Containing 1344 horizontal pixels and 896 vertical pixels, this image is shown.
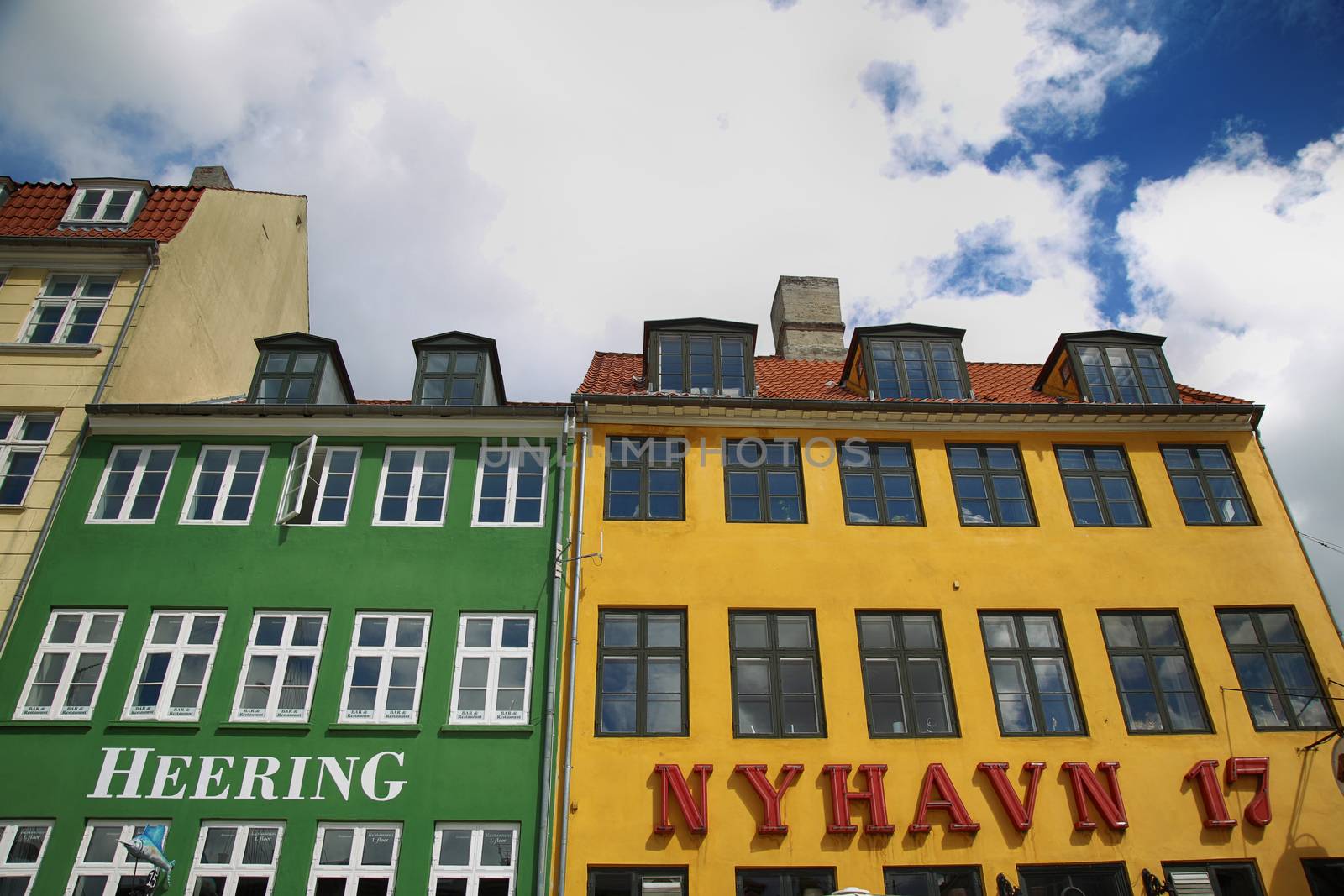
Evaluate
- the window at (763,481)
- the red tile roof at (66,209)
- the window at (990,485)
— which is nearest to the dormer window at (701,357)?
the window at (763,481)

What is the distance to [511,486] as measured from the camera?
16.1m

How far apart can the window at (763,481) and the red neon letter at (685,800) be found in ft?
14.4

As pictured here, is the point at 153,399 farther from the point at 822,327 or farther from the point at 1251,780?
the point at 1251,780

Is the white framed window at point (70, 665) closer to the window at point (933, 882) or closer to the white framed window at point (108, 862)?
the white framed window at point (108, 862)

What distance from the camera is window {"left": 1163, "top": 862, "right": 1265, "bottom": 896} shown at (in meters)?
13.0

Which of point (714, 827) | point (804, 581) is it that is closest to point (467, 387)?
point (804, 581)

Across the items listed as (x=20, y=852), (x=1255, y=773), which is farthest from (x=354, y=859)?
(x=1255, y=773)

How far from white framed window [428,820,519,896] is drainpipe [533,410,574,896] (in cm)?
45

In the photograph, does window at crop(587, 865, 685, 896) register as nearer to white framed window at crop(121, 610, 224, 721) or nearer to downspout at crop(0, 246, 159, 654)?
white framed window at crop(121, 610, 224, 721)

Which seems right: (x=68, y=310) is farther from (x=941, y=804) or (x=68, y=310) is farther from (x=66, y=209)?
(x=941, y=804)

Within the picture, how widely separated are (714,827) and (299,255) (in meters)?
19.6

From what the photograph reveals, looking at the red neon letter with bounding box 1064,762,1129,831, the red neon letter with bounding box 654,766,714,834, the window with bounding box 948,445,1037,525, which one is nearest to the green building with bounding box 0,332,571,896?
the red neon letter with bounding box 654,766,714,834

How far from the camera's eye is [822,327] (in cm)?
2339

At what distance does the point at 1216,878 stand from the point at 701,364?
1219 centimetres
